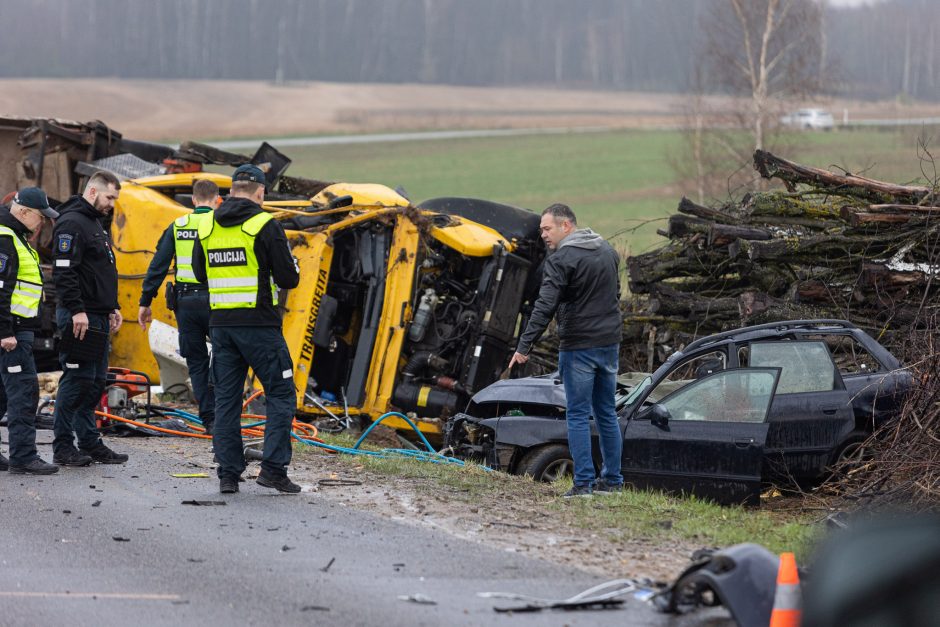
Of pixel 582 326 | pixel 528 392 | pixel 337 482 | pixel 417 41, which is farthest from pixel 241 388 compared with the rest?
pixel 417 41

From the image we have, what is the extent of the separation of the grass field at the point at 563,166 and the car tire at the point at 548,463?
81.2 feet

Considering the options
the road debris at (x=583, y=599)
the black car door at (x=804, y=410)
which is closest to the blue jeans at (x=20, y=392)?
the road debris at (x=583, y=599)

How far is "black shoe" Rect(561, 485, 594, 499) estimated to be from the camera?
8023 mm

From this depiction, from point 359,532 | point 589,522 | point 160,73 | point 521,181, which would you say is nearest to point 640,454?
point 589,522

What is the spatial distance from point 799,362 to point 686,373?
1249mm

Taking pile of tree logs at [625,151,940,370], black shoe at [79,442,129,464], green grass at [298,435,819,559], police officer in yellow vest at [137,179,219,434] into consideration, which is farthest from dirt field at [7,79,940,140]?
green grass at [298,435,819,559]

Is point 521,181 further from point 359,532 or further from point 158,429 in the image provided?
point 359,532

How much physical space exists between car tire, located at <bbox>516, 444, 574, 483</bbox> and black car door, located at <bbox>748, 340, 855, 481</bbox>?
1.58 meters

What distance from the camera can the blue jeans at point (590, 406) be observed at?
8.19m

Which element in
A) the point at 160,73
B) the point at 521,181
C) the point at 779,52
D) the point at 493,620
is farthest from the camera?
the point at 160,73

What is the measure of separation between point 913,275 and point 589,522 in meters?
6.17

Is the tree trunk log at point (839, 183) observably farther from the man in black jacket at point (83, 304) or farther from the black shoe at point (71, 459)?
the black shoe at point (71, 459)

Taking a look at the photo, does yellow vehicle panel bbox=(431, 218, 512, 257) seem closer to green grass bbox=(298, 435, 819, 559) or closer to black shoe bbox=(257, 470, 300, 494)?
green grass bbox=(298, 435, 819, 559)

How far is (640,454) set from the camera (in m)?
9.13
